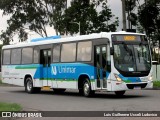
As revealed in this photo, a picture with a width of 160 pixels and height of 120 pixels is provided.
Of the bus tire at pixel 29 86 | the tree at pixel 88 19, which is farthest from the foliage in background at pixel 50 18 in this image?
the bus tire at pixel 29 86

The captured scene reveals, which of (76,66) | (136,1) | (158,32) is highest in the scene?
(136,1)

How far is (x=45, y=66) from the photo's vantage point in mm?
26250

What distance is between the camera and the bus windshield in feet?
68.4

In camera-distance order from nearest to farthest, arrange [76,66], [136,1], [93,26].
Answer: [76,66]
[136,1]
[93,26]

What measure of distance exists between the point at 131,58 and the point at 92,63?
195 cm

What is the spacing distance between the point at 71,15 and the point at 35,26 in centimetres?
527

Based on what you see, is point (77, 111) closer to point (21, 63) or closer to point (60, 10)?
point (21, 63)

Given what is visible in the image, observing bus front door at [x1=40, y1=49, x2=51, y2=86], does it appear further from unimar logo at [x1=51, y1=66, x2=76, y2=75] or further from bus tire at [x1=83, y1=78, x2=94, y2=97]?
bus tire at [x1=83, y1=78, x2=94, y2=97]

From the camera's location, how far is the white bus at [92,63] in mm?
20844

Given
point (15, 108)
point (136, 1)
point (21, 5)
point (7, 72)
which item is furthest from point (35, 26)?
point (15, 108)

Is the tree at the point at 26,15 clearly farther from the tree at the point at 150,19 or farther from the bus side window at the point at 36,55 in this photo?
the bus side window at the point at 36,55

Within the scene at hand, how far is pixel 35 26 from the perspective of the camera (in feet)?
202

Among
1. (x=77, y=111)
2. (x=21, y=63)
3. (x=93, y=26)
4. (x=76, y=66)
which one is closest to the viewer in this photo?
(x=77, y=111)

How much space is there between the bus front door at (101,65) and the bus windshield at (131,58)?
655 mm
